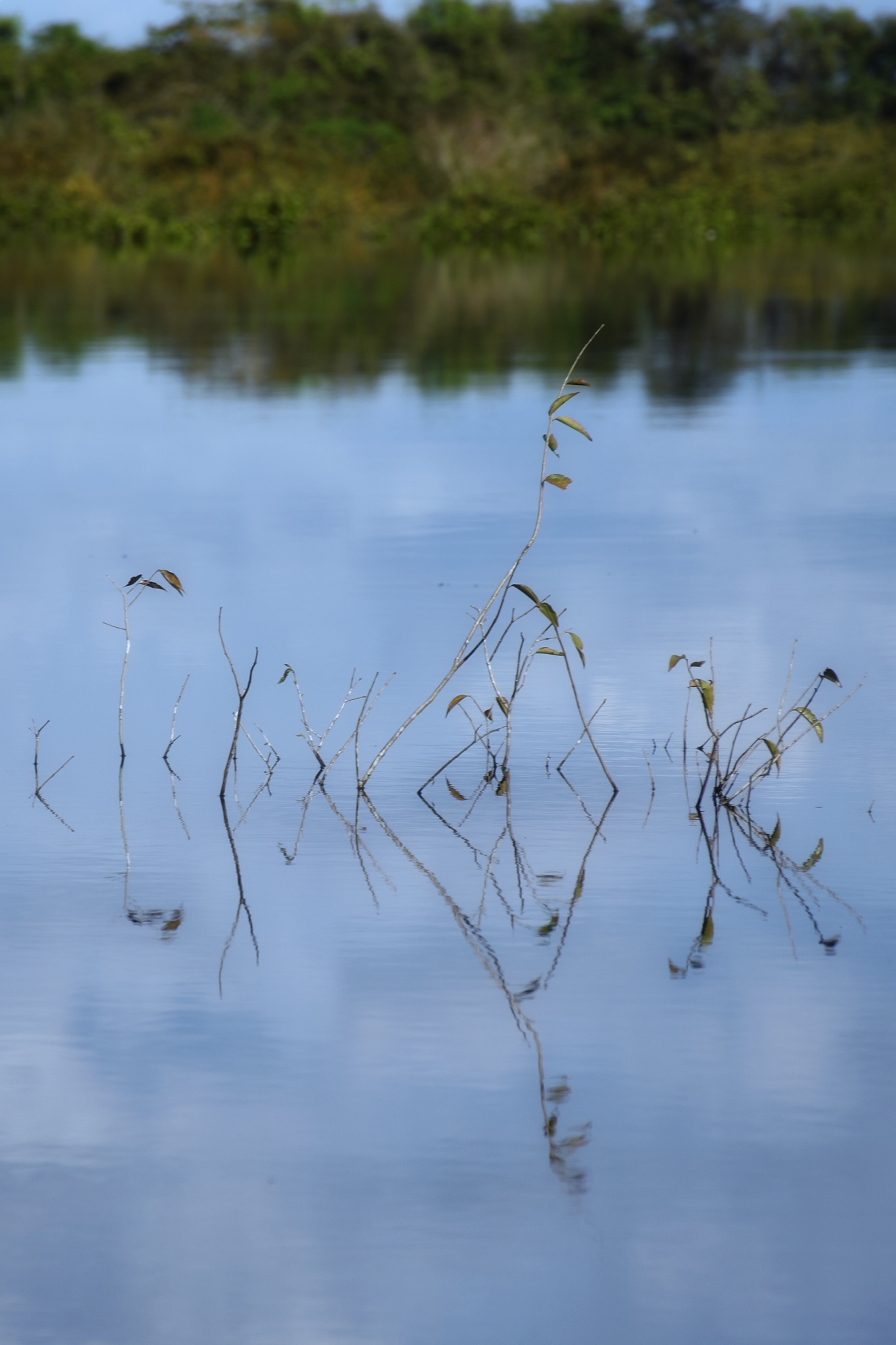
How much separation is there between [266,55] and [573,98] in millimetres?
8305

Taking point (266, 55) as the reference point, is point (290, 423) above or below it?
below

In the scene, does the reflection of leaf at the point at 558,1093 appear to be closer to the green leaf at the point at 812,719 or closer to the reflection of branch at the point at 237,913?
the reflection of branch at the point at 237,913

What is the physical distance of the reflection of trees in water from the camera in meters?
13.8

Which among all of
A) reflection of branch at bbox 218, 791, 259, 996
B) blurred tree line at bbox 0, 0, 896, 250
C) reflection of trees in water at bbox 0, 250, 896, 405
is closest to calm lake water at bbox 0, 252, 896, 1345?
reflection of branch at bbox 218, 791, 259, 996

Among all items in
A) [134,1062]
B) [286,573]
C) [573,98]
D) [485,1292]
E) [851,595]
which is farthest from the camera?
[573,98]

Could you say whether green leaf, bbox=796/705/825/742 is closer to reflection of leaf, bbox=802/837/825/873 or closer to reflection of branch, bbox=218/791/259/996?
reflection of leaf, bbox=802/837/825/873

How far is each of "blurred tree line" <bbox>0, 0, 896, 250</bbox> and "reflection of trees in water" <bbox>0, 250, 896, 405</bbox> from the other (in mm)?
8038

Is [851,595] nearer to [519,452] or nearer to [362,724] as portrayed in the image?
[362,724]

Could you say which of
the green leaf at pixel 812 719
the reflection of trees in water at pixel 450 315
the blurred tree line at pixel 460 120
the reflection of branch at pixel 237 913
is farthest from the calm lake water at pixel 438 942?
the blurred tree line at pixel 460 120

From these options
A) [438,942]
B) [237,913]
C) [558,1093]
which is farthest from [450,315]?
[558,1093]

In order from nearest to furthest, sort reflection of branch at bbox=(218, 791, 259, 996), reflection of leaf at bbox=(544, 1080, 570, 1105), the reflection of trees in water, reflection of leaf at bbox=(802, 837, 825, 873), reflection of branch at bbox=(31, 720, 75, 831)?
reflection of leaf at bbox=(544, 1080, 570, 1105)
reflection of branch at bbox=(218, 791, 259, 996)
reflection of leaf at bbox=(802, 837, 825, 873)
reflection of branch at bbox=(31, 720, 75, 831)
the reflection of trees in water

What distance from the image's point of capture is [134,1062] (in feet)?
10.3

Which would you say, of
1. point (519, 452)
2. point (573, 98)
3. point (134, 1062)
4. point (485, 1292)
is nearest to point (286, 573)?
point (519, 452)

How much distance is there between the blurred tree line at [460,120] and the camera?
1355 inches
